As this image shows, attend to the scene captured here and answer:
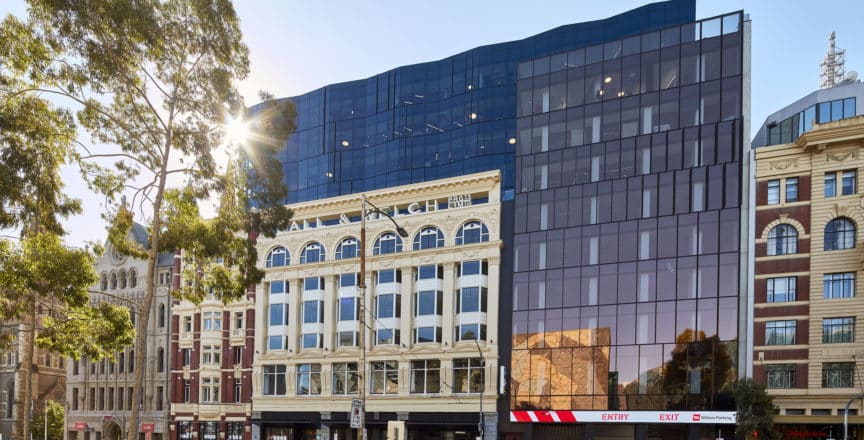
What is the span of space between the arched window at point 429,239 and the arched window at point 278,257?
45.4 feet

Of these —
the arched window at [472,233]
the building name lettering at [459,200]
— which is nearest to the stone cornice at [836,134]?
the arched window at [472,233]

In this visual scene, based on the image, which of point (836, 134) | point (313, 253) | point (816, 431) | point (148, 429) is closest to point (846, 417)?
point (816, 431)

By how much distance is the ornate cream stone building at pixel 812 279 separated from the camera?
1789 inches

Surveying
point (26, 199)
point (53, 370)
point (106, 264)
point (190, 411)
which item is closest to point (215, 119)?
point (26, 199)

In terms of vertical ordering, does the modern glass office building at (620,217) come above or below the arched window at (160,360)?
above

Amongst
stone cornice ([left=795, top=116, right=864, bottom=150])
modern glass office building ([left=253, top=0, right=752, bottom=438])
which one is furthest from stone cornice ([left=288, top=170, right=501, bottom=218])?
stone cornice ([left=795, top=116, right=864, bottom=150])

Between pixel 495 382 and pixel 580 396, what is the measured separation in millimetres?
6555

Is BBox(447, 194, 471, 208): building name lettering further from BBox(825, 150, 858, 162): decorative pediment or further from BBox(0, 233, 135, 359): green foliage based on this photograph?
BBox(0, 233, 135, 359): green foliage

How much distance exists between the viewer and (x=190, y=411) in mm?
73500

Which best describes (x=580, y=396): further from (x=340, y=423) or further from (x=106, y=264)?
(x=106, y=264)

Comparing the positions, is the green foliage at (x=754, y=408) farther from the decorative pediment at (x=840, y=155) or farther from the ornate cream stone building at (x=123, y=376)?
the ornate cream stone building at (x=123, y=376)

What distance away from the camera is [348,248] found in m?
67.4

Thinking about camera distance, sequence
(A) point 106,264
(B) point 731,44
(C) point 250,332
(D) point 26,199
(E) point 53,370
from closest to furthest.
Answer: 1. (D) point 26,199
2. (B) point 731,44
3. (C) point 250,332
4. (A) point 106,264
5. (E) point 53,370

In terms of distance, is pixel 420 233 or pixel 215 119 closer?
pixel 215 119
